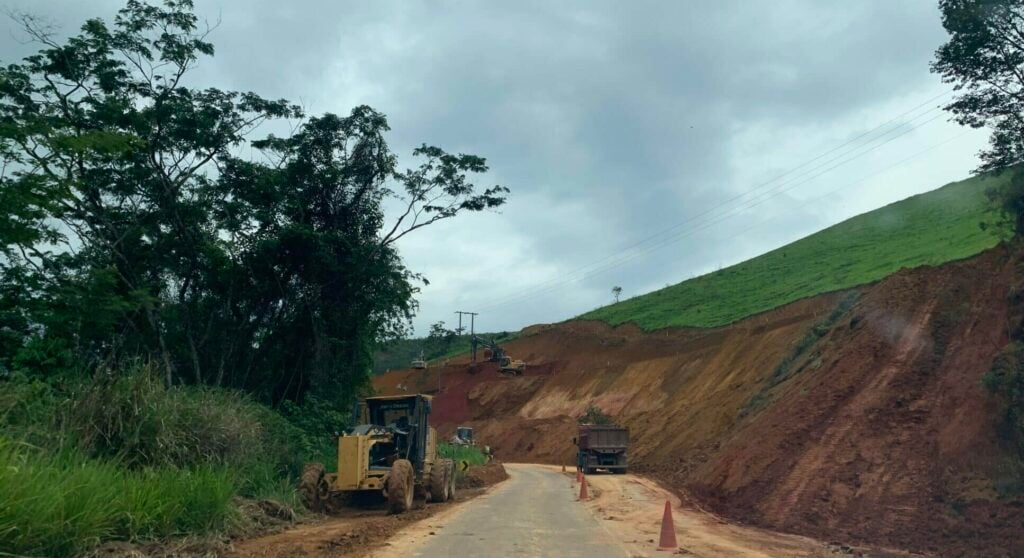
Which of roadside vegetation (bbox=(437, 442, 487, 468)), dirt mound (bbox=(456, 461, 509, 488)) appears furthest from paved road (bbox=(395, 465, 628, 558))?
roadside vegetation (bbox=(437, 442, 487, 468))

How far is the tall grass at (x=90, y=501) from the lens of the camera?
7.79m

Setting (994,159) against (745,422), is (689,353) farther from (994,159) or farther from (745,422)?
(994,159)

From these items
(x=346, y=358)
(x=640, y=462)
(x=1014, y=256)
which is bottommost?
(x=640, y=462)

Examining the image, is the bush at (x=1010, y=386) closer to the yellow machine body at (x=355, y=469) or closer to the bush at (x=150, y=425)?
the yellow machine body at (x=355, y=469)

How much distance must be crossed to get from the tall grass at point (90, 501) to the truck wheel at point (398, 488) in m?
4.73

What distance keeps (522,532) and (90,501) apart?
756cm

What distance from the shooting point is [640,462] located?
1656 inches

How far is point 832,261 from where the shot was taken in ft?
207

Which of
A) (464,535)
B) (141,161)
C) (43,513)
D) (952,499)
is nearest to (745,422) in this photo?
(952,499)

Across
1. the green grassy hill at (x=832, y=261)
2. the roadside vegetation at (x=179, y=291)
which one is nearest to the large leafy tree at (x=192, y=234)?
the roadside vegetation at (x=179, y=291)

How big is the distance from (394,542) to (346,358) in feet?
55.4

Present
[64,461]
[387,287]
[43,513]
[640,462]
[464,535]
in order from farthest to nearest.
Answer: [640,462] < [387,287] < [464,535] < [64,461] < [43,513]

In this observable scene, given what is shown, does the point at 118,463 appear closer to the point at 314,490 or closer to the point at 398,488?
the point at 314,490

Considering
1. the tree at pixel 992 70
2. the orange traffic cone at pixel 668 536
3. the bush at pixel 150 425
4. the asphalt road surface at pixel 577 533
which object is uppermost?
Result: the tree at pixel 992 70
